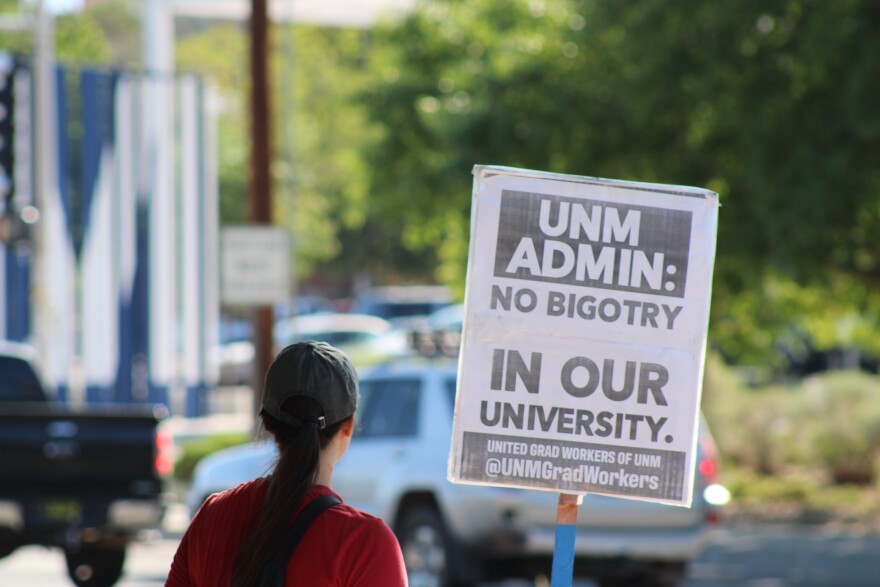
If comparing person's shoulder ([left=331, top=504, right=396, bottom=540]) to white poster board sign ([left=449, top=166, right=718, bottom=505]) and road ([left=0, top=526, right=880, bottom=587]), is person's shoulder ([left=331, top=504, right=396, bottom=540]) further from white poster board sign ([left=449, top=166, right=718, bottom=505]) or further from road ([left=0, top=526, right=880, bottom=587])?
road ([left=0, top=526, right=880, bottom=587])

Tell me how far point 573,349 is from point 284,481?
1.03 m

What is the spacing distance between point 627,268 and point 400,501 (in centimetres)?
714

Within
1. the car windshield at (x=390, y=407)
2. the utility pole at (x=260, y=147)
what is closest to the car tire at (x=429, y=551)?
the car windshield at (x=390, y=407)

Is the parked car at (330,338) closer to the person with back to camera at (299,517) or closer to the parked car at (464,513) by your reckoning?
the parked car at (464,513)

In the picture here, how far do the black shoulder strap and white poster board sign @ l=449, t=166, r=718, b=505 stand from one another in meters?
0.78

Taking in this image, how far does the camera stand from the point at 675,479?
3.88 m

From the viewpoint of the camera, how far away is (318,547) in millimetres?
3037

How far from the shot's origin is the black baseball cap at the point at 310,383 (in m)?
3.16

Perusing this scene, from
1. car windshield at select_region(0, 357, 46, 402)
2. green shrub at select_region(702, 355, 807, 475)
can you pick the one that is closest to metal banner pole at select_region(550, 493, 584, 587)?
car windshield at select_region(0, 357, 46, 402)

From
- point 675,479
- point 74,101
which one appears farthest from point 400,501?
point 74,101

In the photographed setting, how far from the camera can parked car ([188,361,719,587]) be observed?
33.1ft

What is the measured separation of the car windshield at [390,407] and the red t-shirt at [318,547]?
779 cm

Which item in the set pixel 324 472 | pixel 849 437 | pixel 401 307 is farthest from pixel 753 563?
pixel 401 307

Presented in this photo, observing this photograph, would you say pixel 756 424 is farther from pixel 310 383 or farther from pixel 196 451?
pixel 310 383
